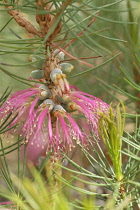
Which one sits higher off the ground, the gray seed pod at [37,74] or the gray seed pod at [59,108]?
the gray seed pod at [37,74]

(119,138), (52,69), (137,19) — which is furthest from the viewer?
(137,19)

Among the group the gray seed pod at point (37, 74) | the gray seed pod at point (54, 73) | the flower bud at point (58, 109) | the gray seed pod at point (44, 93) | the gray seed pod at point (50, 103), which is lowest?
the flower bud at point (58, 109)

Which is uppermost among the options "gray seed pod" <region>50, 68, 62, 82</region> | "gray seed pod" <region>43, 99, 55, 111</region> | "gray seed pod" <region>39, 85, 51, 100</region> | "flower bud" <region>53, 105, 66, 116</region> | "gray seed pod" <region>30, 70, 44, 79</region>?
"gray seed pod" <region>30, 70, 44, 79</region>

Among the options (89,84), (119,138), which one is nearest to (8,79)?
(89,84)

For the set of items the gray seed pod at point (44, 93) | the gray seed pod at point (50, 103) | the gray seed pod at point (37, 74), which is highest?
the gray seed pod at point (37, 74)

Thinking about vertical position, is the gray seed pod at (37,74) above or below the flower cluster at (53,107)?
above

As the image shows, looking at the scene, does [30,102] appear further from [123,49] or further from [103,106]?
[123,49]

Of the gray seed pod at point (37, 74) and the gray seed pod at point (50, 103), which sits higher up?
the gray seed pod at point (37, 74)

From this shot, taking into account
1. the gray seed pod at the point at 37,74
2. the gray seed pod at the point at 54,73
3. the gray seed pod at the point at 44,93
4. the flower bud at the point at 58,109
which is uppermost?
the gray seed pod at the point at 37,74
